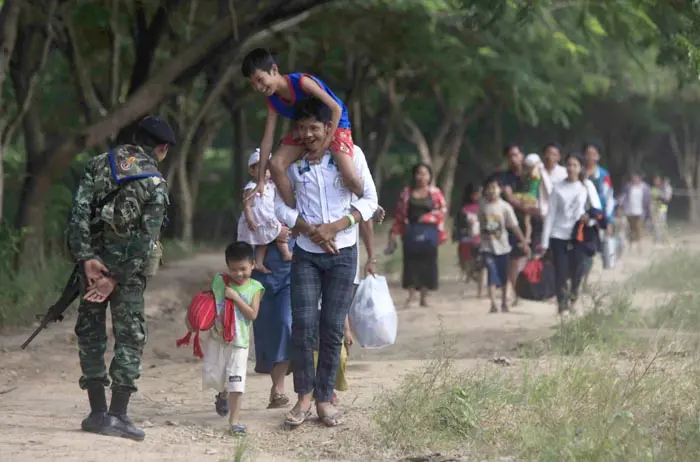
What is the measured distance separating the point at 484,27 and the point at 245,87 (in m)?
14.6

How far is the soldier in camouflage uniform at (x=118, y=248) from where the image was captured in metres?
7.52

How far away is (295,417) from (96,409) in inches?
43.7

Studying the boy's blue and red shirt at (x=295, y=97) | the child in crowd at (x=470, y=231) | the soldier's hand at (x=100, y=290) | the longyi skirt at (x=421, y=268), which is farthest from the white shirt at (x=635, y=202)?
the soldier's hand at (x=100, y=290)

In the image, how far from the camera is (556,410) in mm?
7762

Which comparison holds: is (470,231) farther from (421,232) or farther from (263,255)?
(263,255)

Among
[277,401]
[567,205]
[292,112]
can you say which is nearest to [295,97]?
[292,112]

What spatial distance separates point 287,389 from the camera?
31.4 feet

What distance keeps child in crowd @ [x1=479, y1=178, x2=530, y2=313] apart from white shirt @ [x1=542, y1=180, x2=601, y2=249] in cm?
145

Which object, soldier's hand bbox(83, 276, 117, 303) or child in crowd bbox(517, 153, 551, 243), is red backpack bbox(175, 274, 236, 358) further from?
child in crowd bbox(517, 153, 551, 243)

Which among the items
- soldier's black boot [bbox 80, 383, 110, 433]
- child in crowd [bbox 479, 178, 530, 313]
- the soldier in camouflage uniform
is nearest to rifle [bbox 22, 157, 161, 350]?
the soldier in camouflage uniform

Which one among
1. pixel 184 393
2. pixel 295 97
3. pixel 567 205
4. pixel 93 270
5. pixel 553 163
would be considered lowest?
pixel 184 393

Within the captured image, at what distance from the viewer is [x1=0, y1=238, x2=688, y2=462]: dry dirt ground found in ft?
24.1

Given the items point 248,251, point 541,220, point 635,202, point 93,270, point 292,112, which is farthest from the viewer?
point 635,202

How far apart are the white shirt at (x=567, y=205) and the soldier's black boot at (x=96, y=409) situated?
695 centimetres
